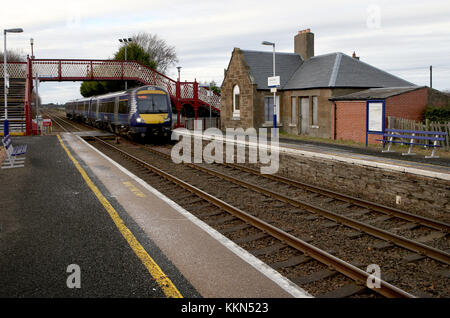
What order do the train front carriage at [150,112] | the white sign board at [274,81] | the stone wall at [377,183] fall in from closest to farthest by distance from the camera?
1. the stone wall at [377,183]
2. the train front carriage at [150,112]
3. the white sign board at [274,81]

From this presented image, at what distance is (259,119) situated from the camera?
96.1ft

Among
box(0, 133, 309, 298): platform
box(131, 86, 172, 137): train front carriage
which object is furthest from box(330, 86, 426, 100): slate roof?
box(0, 133, 309, 298): platform

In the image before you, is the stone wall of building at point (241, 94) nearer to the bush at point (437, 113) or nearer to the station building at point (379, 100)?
the station building at point (379, 100)

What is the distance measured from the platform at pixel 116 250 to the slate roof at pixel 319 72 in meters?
18.0

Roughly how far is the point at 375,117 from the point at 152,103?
1156cm

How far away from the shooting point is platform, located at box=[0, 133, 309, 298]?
4.94 meters

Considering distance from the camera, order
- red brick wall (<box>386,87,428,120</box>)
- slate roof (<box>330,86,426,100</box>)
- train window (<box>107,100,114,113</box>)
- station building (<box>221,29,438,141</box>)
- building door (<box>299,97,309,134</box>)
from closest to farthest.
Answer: red brick wall (<box>386,87,428,120</box>), slate roof (<box>330,86,426,100</box>), station building (<box>221,29,438,141</box>), building door (<box>299,97,309,134</box>), train window (<box>107,100,114,113</box>)

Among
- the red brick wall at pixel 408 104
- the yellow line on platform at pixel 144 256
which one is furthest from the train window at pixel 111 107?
the yellow line on platform at pixel 144 256

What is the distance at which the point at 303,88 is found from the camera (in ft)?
88.2

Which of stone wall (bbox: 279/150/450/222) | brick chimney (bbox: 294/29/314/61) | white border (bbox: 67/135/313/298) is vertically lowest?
white border (bbox: 67/135/313/298)

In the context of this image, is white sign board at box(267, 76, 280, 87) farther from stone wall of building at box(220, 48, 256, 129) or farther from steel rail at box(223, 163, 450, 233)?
steel rail at box(223, 163, 450, 233)

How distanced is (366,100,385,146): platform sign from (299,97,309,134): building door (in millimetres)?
7281

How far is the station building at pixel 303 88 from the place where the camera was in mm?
24047
